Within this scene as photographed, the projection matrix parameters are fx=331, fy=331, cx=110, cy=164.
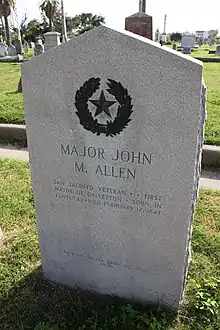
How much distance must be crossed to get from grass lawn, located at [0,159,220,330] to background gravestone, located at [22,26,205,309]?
5.4 inches

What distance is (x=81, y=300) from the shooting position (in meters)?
2.33

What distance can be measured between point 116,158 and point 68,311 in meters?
1.13

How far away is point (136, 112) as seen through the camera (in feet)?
5.55

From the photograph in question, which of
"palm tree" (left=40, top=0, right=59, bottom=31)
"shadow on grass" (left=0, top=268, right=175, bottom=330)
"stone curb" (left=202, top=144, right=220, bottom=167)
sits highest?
"palm tree" (left=40, top=0, right=59, bottom=31)

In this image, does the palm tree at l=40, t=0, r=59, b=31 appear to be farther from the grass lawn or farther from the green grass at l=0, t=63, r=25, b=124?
the grass lawn

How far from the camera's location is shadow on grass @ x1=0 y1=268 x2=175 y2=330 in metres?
2.10

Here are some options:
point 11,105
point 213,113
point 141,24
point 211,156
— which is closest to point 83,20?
point 141,24

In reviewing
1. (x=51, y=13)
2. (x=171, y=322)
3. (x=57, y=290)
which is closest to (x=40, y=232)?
(x=57, y=290)

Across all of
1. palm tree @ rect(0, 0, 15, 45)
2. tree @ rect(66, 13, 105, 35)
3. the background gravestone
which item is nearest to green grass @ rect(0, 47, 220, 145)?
the background gravestone

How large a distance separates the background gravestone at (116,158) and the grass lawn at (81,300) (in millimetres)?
137

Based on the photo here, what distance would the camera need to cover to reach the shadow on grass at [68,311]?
2096 mm

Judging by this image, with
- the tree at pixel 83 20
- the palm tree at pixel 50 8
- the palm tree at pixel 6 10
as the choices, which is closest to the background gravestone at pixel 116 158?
the palm tree at pixel 6 10

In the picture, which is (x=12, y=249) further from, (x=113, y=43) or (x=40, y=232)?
(x=113, y=43)

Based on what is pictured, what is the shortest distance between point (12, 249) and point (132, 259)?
1179 millimetres
